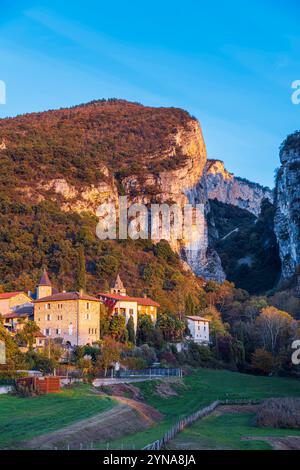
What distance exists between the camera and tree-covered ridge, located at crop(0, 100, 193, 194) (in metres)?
148

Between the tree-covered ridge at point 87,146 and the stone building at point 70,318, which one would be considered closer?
the stone building at point 70,318

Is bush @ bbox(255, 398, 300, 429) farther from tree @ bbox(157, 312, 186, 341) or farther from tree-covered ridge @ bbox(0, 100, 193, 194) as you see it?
tree-covered ridge @ bbox(0, 100, 193, 194)

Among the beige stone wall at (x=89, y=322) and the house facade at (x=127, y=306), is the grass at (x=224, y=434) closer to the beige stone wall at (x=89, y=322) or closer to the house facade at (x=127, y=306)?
the beige stone wall at (x=89, y=322)

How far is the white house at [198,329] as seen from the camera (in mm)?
98625

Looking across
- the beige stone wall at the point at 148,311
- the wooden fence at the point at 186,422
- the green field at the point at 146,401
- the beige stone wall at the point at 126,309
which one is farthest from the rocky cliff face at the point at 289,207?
the wooden fence at the point at 186,422

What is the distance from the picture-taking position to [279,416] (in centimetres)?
5559

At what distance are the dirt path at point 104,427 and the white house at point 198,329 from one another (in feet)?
129

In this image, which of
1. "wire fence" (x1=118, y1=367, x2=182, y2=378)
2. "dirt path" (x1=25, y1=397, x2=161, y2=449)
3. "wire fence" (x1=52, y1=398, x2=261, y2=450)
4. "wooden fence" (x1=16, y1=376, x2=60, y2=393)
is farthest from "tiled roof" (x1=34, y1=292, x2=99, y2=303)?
"wire fence" (x1=52, y1=398, x2=261, y2=450)

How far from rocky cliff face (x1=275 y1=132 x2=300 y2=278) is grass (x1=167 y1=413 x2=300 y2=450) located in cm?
8366

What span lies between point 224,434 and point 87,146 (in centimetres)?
12788

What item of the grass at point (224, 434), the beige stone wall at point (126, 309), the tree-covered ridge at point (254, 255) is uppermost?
the tree-covered ridge at point (254, 255)

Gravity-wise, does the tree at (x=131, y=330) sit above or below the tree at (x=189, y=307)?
below
